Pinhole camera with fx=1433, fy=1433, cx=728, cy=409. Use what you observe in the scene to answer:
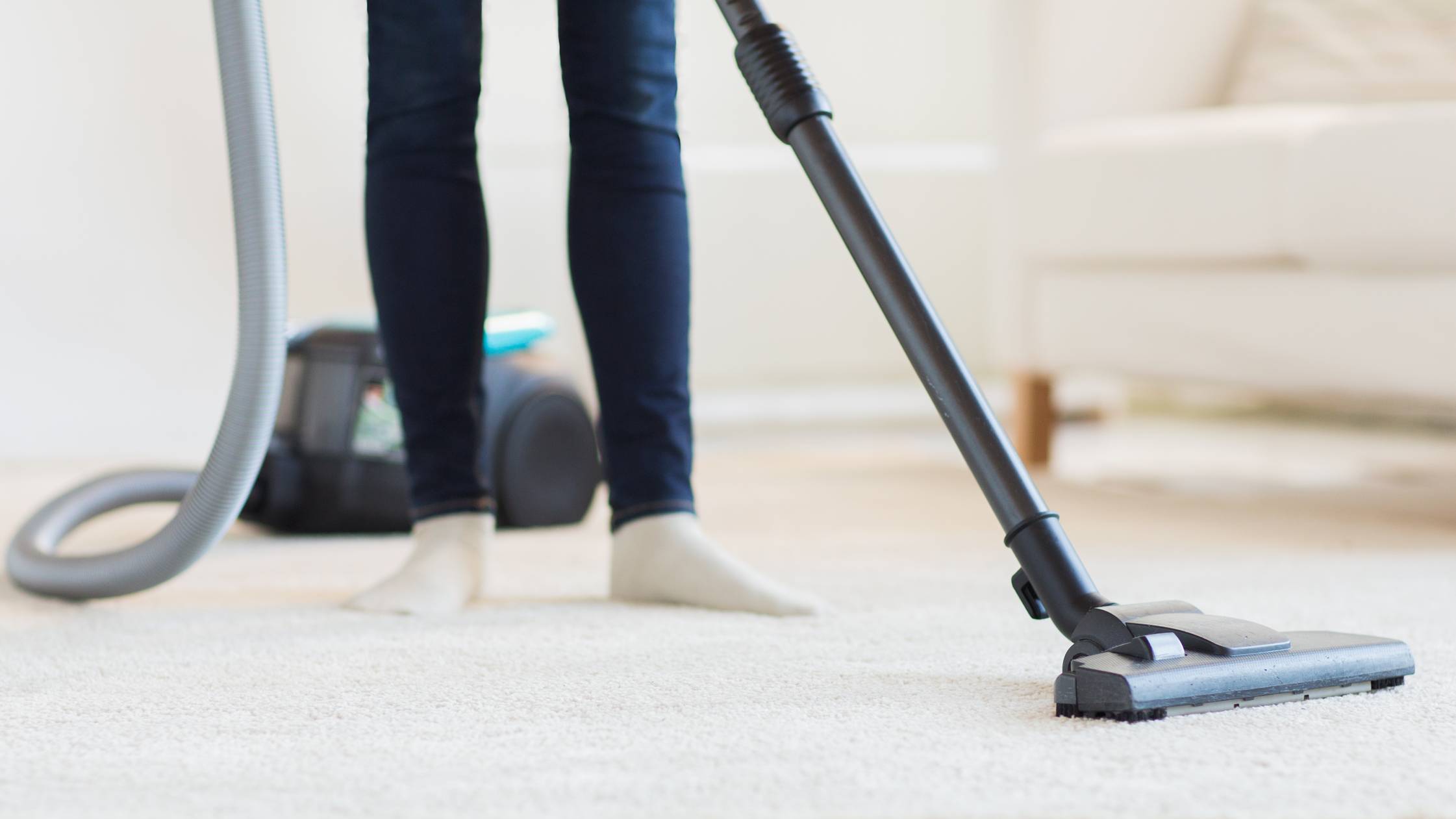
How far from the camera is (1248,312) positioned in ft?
4.94

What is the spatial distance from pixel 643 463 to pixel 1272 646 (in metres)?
0.46

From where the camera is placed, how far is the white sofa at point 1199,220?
134 centimetres

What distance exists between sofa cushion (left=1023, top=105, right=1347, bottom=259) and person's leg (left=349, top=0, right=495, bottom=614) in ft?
2.78

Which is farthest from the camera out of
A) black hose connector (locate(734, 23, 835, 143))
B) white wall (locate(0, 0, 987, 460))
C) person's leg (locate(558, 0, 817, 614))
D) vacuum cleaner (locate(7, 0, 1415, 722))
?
white wall (locate(0, 0, 987, 460))

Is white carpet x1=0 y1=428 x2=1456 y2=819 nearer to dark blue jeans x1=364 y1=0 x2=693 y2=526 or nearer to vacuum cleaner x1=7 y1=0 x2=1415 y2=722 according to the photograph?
vacuum cleaner x1=7 y1=0 x2=1415 y2=722

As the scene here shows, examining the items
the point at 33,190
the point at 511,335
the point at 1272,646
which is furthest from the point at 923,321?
the point at 33,190

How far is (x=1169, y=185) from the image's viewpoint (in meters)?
1.58

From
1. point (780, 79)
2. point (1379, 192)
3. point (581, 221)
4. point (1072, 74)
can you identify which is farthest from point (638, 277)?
point (1072, 74)

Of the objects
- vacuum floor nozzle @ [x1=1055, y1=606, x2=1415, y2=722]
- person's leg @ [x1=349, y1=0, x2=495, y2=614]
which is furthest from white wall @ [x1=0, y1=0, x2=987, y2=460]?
vacuum floor nozzle @ [x1=1055, y1=606, x2=1415, y2=722]

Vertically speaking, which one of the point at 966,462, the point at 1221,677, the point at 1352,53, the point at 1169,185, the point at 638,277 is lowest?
the point at 1221,677

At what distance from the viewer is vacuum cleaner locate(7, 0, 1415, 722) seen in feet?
2.18

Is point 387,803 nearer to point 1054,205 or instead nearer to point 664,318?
point 664,318

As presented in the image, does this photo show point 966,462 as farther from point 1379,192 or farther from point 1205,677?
point 1379,192

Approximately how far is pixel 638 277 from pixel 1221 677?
0.49 metres
